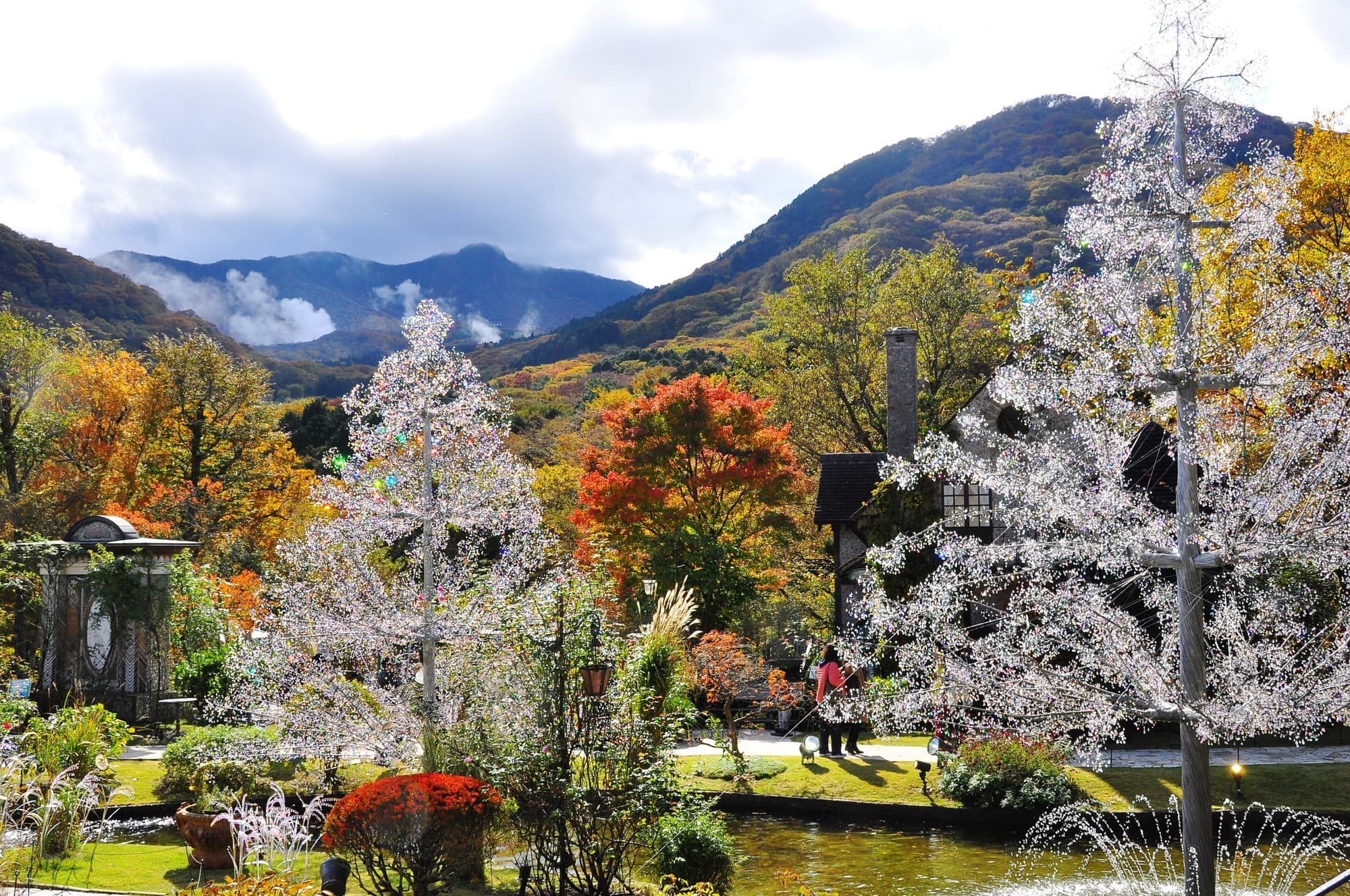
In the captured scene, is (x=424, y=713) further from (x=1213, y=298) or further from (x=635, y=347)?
(x=635, y=347)

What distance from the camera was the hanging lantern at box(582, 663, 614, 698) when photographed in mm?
8469

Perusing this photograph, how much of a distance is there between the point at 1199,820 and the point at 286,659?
30.3 feet

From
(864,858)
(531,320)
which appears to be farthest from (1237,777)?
(531,320)

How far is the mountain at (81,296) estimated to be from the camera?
167 ft

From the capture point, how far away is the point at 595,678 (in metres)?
8.47

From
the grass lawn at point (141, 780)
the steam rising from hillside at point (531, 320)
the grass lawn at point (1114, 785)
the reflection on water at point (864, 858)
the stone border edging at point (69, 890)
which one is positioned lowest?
the reflection on water at point (864, 858)

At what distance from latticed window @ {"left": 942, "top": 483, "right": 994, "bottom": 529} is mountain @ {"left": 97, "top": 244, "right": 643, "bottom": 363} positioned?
323ft

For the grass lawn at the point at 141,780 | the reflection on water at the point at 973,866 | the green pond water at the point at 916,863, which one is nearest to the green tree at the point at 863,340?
the green pond water at the point at 916,863

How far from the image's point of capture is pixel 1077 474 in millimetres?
7977

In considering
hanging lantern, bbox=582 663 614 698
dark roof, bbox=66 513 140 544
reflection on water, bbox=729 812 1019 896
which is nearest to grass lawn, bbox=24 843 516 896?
hanging lantern, bbox=582 663 614 698

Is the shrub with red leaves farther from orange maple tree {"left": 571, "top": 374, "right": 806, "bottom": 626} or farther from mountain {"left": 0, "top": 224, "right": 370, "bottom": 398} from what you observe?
mountain {"left": 0, "top": 224, "right": 370, "bottom": 398}

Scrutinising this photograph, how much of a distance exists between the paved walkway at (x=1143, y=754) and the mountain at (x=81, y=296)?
131ft

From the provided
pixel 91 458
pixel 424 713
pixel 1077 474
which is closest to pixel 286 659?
pixel 424 713

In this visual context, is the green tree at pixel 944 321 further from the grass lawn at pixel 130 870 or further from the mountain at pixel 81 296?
the mountain at pixel 81 296
